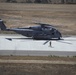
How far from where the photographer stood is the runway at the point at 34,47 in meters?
26.4

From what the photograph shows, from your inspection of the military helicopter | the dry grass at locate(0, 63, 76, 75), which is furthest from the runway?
the dry grass at locate(0, 63, 76, 75)

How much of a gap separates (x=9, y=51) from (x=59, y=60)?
5660 millimetres

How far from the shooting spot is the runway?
26.4m

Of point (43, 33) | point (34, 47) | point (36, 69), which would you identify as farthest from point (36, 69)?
point (43, 33)

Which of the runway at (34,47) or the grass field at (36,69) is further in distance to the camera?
the runway at (34,47)

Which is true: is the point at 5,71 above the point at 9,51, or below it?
above

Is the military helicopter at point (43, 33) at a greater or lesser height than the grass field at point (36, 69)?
lesser

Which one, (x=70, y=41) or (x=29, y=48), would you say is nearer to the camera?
(x=29, y=48)

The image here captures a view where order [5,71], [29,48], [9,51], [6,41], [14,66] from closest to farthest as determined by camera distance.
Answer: [5,71]
[14,66]
[9,51]
[29,48]
[6,41]

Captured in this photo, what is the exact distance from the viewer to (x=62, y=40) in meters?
33.4

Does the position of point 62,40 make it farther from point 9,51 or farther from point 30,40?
point 9,51

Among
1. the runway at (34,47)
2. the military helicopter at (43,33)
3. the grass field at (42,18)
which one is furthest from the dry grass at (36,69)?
the grass field at (42,18)

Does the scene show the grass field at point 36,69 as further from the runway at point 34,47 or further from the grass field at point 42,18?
the grass field at point 42,18

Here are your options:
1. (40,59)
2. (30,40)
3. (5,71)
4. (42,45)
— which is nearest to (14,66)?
(5,71)
